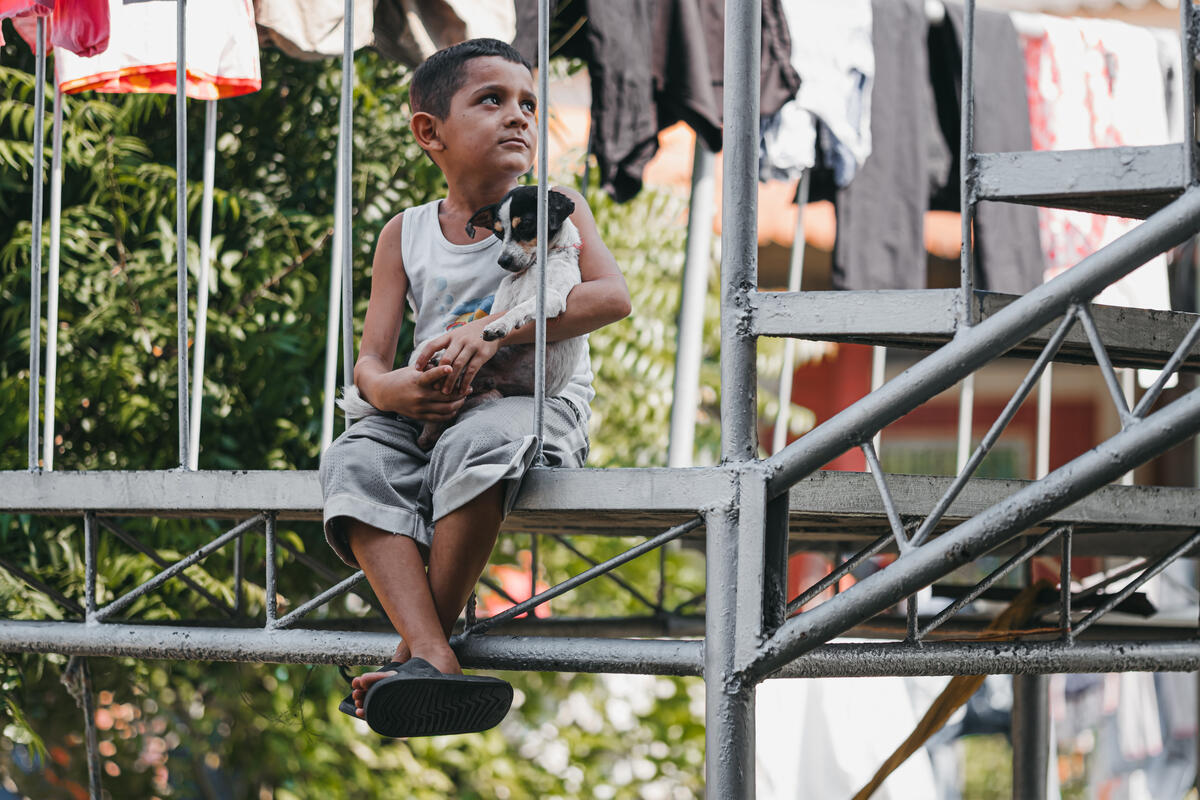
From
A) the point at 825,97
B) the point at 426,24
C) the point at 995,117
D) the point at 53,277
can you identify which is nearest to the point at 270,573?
the point at 53,277

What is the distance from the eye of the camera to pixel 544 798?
5.54m

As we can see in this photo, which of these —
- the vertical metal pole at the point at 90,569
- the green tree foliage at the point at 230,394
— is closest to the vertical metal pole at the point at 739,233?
the vertical metal pole at the point at 90,569

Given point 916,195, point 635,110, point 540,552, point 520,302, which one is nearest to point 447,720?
point 520,302

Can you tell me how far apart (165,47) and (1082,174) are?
2.14 meters

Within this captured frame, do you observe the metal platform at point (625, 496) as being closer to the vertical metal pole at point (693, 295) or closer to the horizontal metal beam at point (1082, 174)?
the horizontal metal beam at point (1082, 174)

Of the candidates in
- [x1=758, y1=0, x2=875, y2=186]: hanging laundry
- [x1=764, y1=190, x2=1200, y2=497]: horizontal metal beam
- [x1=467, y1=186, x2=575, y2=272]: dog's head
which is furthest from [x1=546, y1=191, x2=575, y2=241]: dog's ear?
[x1=758, y1=0, x2=875, y2=186]: hanging laundry

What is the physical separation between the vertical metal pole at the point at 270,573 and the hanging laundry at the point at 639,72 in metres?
1.84

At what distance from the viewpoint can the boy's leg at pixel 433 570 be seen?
6.44 ft

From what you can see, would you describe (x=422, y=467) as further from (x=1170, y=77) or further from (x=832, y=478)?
(x=1170, y=77)

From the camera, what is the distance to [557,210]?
82.4 inches

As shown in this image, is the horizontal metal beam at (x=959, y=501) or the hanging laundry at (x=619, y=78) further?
the hanging laundry at (x=619, y=78)

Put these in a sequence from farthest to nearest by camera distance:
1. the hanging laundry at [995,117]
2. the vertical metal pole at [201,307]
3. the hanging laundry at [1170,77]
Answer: the hanging laundry at [1170,77], the hanging laundry at [995,117], the vertical metal pole at [201,307]

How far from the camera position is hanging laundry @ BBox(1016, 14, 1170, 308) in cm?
450

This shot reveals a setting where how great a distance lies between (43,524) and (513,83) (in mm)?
2628
